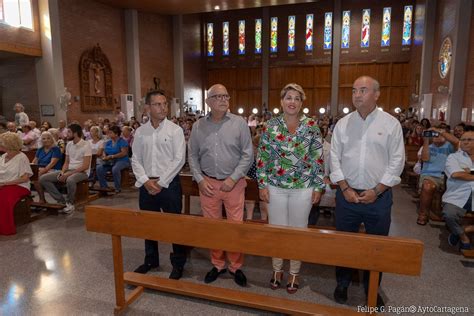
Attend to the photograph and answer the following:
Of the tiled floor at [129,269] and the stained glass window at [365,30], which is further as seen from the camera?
the stained glass window at [365,30]

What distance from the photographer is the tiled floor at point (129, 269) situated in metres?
2.48

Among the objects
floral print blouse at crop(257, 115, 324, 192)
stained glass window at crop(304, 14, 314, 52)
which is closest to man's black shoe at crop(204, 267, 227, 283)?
floral print blouse at crop(257, 115, 324, 192)

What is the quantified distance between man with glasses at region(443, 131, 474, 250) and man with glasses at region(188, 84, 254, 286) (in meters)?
2.25

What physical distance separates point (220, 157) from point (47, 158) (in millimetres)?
3818

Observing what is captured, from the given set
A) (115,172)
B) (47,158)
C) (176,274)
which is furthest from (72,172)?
(176,274)

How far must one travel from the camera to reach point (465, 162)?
3.36 m

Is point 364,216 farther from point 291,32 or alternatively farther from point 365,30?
point 291,32

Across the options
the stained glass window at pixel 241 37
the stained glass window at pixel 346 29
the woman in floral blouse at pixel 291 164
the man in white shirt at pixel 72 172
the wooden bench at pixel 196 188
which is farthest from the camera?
the stained glass window at pixel 241 37

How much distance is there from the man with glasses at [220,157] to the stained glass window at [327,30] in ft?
55.1

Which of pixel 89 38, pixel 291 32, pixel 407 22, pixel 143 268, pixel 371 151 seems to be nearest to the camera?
pixel 371 151

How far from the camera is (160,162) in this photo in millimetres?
2850

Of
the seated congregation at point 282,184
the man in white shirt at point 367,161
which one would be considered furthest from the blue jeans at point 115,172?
the man in white shirt at point 367,161

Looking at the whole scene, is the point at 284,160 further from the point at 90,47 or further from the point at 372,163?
the point at 90,47

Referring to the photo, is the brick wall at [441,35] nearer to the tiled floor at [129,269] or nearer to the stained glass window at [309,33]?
the stained glass window at [309,33]
